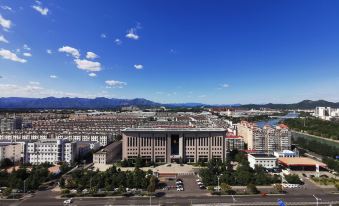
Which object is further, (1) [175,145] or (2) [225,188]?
(1) [175,145]

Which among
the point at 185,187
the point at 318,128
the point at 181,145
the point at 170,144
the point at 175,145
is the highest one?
the point at 170,144

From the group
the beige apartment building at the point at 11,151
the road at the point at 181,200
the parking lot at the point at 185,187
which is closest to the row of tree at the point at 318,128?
the road at the point at 181,200

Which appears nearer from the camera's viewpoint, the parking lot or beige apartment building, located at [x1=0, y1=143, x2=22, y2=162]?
the parking lot

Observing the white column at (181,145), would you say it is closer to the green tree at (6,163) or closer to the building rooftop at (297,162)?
the building rooftop at (297,162)

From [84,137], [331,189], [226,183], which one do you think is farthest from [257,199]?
[84,137]

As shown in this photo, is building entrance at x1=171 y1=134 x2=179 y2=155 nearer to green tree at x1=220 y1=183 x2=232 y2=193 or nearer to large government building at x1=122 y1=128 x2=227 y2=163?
large government building at x1=122 y1=128 x2=227 y2=163

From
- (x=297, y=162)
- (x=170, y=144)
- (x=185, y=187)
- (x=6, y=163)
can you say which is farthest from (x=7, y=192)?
(x=297, y=162)

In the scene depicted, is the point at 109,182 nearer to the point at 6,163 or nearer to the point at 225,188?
the point at 225,188

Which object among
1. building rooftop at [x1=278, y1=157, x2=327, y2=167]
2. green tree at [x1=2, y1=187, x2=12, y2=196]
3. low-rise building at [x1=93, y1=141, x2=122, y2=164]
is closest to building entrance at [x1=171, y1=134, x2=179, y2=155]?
low-rise building at [x1=93, y1=141, x2=122, y2=164]

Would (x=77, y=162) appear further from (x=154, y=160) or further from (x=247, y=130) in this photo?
(x=247, y=130)
